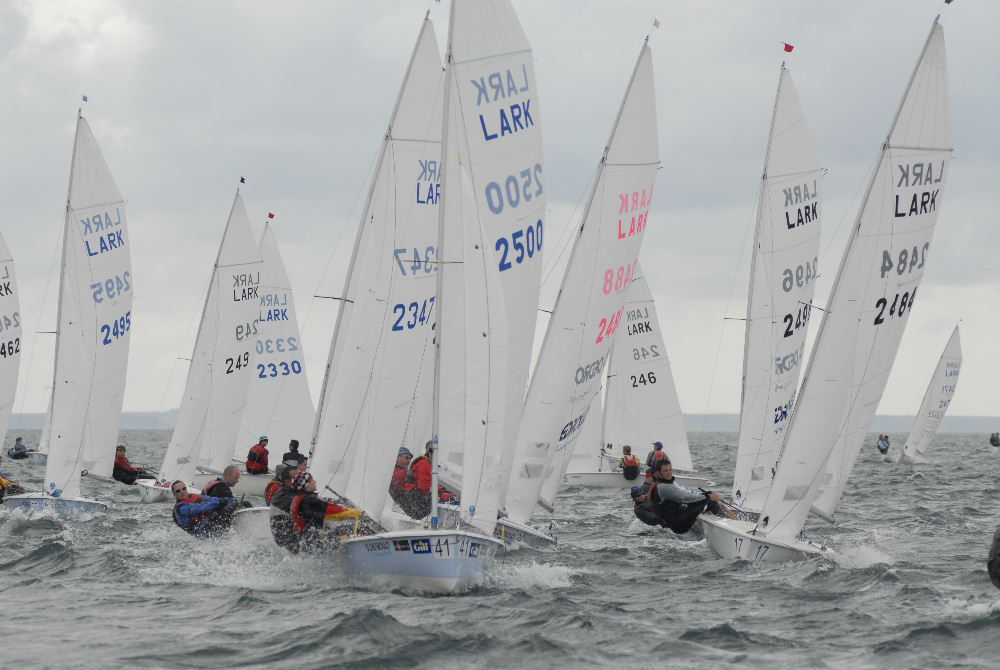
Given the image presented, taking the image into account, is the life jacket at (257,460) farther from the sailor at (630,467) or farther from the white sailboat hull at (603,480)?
the sailor at (630,467)

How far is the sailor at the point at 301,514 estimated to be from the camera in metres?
13.7

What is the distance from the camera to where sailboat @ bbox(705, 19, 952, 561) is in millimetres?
14953

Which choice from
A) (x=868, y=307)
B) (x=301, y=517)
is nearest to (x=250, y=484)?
(x=301, y=517)

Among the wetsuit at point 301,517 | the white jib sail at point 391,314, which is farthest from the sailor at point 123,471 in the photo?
the wetsuit at point 301,517

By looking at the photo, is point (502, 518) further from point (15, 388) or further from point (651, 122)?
A: point (15, 388)

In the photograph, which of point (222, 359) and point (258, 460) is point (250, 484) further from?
point (222, 359)

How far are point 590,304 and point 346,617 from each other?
293 inches

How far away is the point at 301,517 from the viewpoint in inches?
542

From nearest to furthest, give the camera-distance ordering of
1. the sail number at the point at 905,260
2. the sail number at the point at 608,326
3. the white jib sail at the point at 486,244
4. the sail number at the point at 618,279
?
the white jib sail at the point at 486,244
the sail number at the point at 905,260
the sail number at the point at 618,279
the sail number at the point at 608,326

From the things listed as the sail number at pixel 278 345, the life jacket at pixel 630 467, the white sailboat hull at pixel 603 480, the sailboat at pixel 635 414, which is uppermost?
the sail number at pixel 278 345

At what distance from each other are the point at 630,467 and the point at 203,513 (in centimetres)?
1347

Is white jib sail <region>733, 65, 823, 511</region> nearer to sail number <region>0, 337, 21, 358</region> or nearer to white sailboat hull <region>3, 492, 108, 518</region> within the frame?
white sailboat hull <region>3, 492, 108, 518</region>

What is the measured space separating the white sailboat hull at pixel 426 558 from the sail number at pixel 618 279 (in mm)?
5847

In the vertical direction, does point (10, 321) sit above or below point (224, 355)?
above
